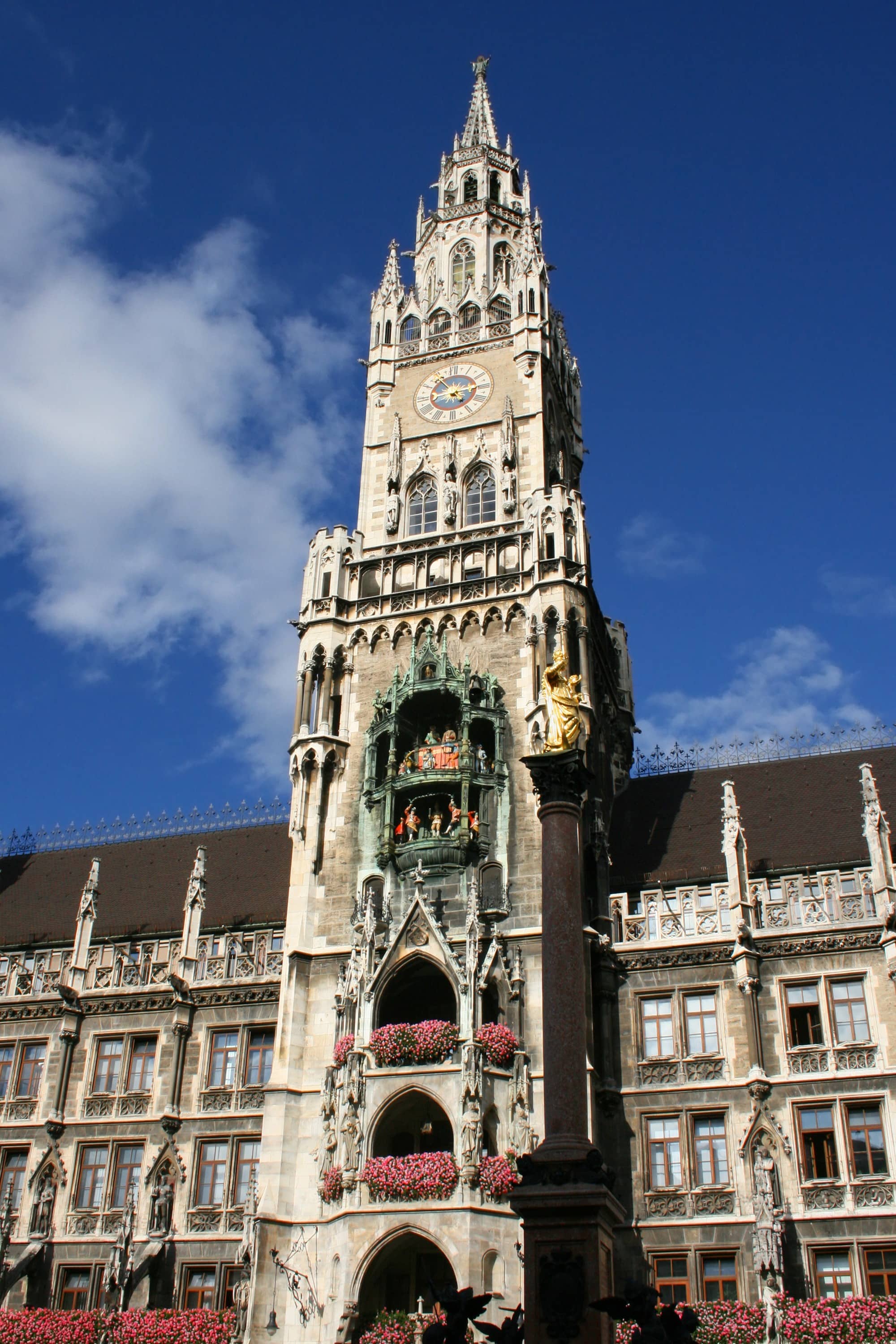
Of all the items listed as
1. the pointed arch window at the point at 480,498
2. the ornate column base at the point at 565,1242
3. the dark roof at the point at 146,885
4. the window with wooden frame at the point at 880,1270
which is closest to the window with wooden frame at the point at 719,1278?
the window with wooden frame at the point at 880,1270

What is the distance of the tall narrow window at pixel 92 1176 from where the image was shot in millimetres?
31875

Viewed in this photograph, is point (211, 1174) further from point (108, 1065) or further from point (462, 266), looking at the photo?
point (462, 266)

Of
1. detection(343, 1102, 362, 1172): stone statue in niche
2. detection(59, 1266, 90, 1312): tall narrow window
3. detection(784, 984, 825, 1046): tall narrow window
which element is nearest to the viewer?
detection(343, 1102, 362, 1172): stone statue in niche

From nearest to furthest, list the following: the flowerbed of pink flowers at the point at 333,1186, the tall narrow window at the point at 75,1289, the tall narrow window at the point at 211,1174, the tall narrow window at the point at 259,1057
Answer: the flowerbed of pink flowers at the point at 333,1186, the tall narrow window at the point at 75,1289, the tall narrow window at the point at 211,1174, the tall narrow window at the point at 259,1057

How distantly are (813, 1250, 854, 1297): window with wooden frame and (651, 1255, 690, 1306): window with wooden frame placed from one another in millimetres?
2506

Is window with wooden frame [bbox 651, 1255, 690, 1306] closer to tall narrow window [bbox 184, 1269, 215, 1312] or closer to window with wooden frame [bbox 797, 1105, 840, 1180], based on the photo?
window with wooden frame [bbox 797, 1105, 840, 1180]

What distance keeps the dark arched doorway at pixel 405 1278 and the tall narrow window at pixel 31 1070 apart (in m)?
10.9

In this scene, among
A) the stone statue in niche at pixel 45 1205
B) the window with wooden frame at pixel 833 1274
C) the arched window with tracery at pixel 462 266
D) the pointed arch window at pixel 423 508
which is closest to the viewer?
the window with wooden frame at pixel 833 1274

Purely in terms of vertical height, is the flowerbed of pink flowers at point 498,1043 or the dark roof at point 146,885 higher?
the dark roof at point 146,885

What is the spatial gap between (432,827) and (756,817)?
8.71 meters

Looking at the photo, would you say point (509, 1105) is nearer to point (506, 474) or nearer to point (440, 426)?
point (506, 474)

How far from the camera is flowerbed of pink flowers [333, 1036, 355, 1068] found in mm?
28609

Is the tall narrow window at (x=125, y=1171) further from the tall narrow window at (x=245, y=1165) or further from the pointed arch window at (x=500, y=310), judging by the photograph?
the pointed arch window at (x=500, y=310)

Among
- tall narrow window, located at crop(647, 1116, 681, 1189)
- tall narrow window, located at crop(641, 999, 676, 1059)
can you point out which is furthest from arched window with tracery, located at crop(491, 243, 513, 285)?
tall narrow window, located at crop(647, 1116, 681, 1189)
